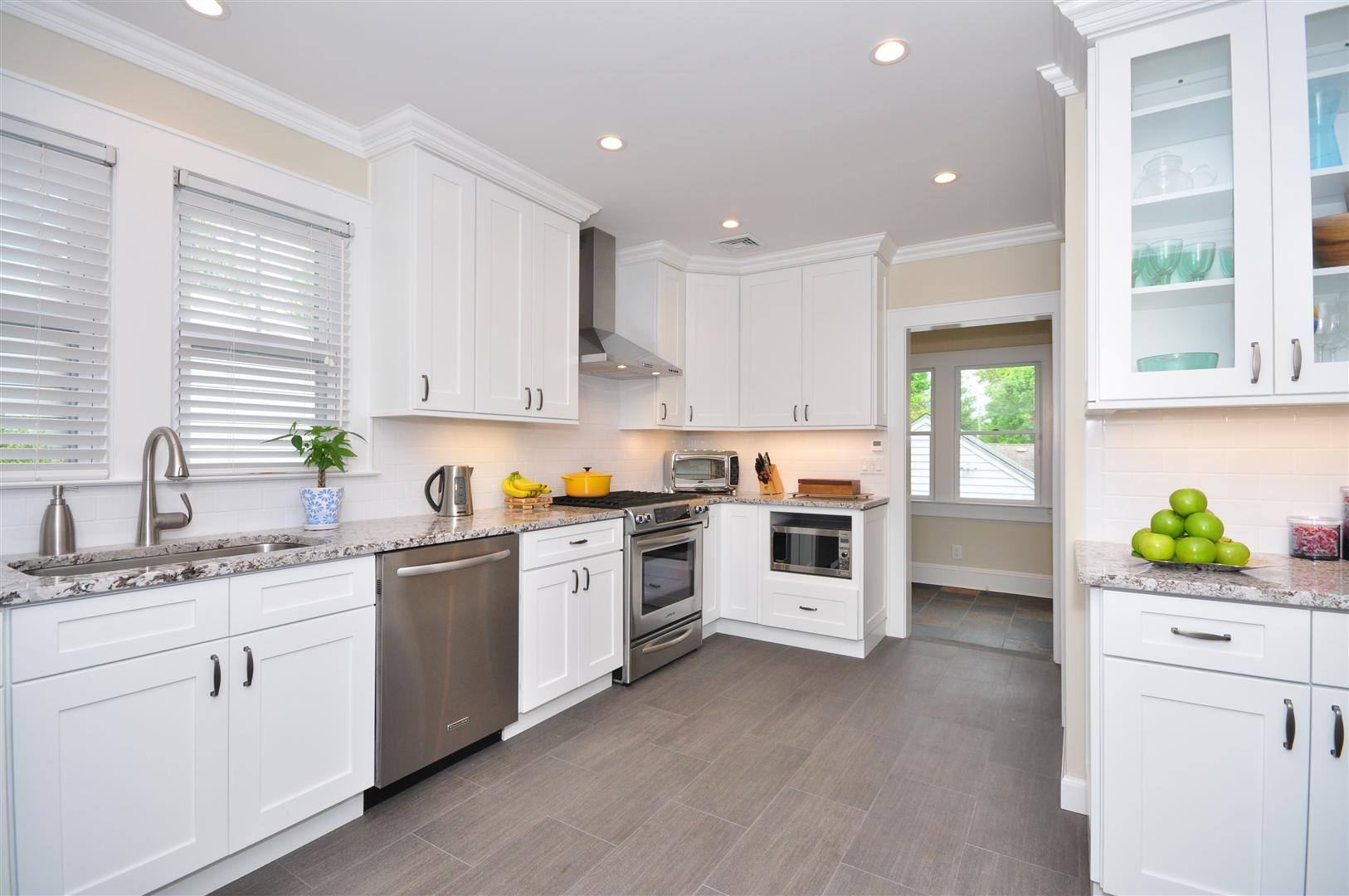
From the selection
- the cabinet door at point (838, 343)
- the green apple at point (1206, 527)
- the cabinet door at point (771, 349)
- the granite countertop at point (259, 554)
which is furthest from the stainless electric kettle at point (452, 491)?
the green apple at point (1206, 527)

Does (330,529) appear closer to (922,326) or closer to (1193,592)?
(1193,592)

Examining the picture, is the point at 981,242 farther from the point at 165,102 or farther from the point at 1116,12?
the point at 165,102

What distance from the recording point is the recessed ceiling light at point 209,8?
1907mm

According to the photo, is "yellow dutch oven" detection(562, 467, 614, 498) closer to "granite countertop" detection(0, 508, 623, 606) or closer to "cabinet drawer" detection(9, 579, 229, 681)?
"granite countertop" detection(0, 508, 623, 606)

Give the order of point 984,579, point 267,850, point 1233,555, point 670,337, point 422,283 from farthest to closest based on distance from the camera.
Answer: point 984,579
point 670,337
point 422,283
point 267,850
point 1233,555

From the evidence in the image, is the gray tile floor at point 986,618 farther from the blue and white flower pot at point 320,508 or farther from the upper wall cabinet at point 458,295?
the blue and white flower pot at point 320,508

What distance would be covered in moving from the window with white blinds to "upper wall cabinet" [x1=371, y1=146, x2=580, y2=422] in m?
0.93

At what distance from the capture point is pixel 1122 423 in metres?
2.18

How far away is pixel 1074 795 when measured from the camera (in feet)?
7.23

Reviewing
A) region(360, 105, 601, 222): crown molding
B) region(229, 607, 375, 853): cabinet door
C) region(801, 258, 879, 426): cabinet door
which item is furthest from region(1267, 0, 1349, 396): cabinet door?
region(229, 607, 375, 853): cabinet door

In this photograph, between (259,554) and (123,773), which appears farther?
(259,554)

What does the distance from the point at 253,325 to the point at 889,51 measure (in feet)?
8.38

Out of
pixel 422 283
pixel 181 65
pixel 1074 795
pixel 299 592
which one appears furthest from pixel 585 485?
pixel 1074 795

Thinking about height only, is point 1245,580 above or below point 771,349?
below
